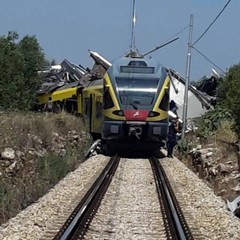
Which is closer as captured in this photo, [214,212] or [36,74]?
[214,212]

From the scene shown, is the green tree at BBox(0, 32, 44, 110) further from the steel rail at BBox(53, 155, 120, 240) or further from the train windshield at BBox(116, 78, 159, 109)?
the steel rail at BBox(53, 155, 120, 240)

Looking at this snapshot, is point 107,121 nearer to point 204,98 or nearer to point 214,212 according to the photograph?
point 214,212

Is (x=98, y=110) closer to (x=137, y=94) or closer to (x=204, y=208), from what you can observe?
(x=137, y=94)

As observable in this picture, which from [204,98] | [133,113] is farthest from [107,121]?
[204,98]

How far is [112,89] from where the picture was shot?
2298 centimetres

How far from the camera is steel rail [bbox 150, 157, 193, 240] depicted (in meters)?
10.4

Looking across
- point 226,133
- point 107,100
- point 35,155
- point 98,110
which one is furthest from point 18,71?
point 35,155

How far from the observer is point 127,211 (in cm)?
1273

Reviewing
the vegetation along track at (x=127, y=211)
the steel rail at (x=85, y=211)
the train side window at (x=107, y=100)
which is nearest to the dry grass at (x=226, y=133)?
the train side window at (x=107, y=100)

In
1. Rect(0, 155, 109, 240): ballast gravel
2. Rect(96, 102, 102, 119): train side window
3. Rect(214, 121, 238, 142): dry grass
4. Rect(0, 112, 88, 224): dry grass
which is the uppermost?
Rect(96, 102, 102, 119): train side window

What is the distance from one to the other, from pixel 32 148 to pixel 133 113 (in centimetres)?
346

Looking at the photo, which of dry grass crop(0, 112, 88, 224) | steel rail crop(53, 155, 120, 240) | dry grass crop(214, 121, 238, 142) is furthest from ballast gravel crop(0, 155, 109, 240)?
dry grass crop(214, 121, 238, 142)

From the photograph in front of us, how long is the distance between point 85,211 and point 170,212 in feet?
4.90

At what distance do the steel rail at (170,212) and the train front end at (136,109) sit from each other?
4.25 m
